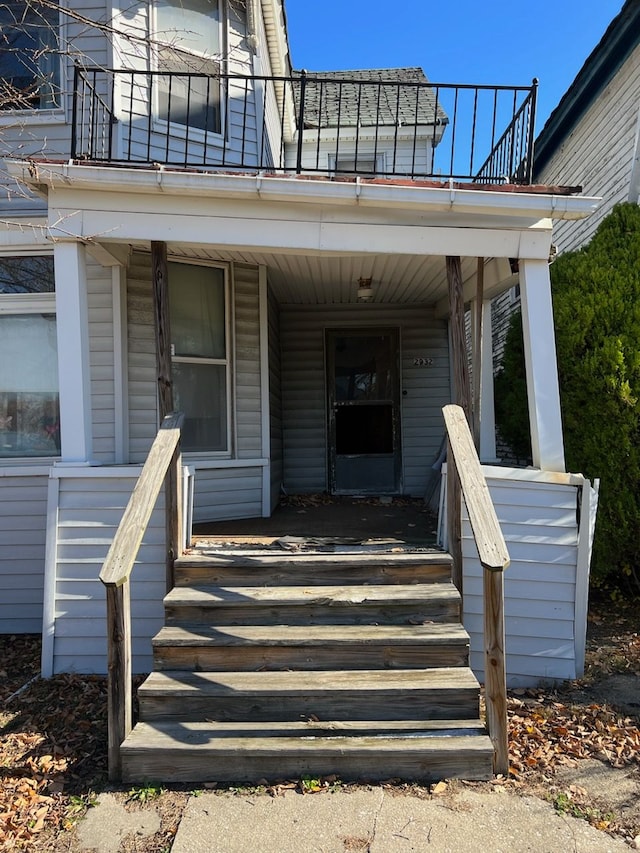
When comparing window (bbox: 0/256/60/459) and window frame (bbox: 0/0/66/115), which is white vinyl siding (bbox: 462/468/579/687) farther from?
window frame (bbox: 0/0/66/115)

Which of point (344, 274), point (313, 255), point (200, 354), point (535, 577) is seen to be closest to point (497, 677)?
point (535, 577)

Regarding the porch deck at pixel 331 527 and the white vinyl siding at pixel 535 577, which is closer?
the white vinyl siding at pixel 535 577

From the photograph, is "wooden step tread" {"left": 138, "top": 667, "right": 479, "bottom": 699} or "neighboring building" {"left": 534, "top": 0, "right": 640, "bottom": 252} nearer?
"wooden step tread" {"left": 138, "top": 667, "right": 479, "bottom": 699}

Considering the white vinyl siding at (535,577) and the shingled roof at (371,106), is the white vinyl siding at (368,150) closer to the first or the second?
the shingled roof at (371,106)

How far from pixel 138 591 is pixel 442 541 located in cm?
220

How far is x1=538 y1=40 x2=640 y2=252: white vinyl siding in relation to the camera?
654 cm

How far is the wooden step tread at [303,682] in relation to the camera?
10.4ft

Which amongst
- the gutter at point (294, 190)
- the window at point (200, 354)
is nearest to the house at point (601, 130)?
the gutter at point (294, 190)

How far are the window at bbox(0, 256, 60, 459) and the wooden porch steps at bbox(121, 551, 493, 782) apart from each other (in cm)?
239

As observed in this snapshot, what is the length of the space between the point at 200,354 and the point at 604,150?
5654 mm

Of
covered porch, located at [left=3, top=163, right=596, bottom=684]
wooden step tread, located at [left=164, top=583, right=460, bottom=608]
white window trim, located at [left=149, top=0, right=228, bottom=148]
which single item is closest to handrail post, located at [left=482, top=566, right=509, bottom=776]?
wooden step tread, located at [left=164, top=583, right=460, bottom=608]

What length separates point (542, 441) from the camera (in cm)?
425

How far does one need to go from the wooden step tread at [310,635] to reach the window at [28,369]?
8.70 feet

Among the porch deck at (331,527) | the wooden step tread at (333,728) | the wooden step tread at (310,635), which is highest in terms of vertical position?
the porch deck at (331,527)
